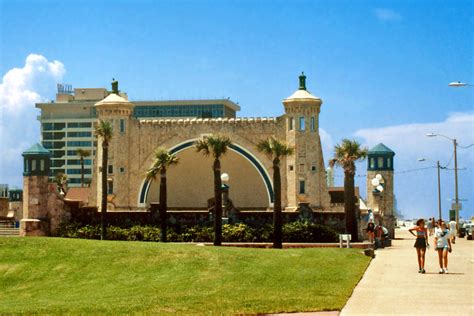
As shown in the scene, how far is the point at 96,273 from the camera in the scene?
30.0 m

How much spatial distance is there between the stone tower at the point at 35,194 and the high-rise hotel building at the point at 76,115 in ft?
301

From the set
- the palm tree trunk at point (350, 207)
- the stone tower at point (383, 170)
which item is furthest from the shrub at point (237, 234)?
the stone tower at point (383, 170)

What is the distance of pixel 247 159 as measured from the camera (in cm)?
7619

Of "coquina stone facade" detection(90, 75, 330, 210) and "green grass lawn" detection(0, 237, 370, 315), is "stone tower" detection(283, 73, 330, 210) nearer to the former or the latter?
"coquina stone facade" detection(90, 75, 330, 210)

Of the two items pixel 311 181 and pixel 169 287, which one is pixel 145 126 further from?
pixel 169 287

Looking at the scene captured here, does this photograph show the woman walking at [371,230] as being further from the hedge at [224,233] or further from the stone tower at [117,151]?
the stone tower at [117,151]

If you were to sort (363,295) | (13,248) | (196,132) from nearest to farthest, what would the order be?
(363,295)
(13,248)
(196,132)

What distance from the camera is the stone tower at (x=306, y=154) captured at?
234 ft

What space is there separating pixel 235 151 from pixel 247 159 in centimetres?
129

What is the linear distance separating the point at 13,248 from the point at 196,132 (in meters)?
41.8

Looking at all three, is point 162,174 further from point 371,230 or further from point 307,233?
point 371,230

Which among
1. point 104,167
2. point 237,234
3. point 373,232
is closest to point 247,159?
point 104,167

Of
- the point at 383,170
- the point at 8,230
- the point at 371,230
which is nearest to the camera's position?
the point at 371,230

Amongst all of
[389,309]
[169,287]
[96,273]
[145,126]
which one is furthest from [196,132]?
[389,309]
